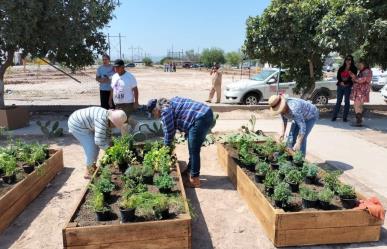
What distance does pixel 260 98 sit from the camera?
15.3m

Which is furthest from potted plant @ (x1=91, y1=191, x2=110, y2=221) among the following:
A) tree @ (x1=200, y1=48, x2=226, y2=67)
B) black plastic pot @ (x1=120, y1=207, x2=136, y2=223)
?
tree @ (x1=200, y1=48, x2=226, y2=67)

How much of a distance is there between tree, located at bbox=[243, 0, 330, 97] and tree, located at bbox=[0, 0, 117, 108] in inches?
162

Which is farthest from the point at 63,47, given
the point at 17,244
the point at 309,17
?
the point at 17,244

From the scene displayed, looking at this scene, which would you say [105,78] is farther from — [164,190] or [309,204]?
[309,204]

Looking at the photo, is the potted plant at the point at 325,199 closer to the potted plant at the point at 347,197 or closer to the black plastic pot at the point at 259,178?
the potted plant at the point at 347,197

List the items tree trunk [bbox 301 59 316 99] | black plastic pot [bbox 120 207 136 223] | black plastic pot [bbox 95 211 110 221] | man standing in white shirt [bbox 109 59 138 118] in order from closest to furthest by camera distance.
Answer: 1. black plastic pot [bbox 120 207 136 223]
2. black plastic pot [bbox 95 211 110 221]
3. man standing in white shirt [bbox 109 59 138 118]
4. tree trunk [bbox 301 59 316 99]

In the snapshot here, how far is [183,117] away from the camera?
5.59 m

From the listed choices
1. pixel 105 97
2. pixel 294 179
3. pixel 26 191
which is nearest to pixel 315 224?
pixel 294 179

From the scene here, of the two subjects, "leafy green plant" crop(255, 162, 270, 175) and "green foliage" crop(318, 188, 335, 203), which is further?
"leafy green plant" crop(255, 162, 270, 175)

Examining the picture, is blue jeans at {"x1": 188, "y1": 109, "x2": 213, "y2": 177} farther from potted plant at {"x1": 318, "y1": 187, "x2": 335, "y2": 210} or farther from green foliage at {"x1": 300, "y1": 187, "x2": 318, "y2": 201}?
potted plant at {"x1": 318, "y1": 187, "x2": 335, "y2": 210}

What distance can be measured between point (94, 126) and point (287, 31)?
7.26 metres

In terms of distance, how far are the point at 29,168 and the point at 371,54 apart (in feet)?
32.0

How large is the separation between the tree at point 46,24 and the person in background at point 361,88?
23.0 ft

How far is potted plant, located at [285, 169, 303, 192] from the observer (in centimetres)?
504
